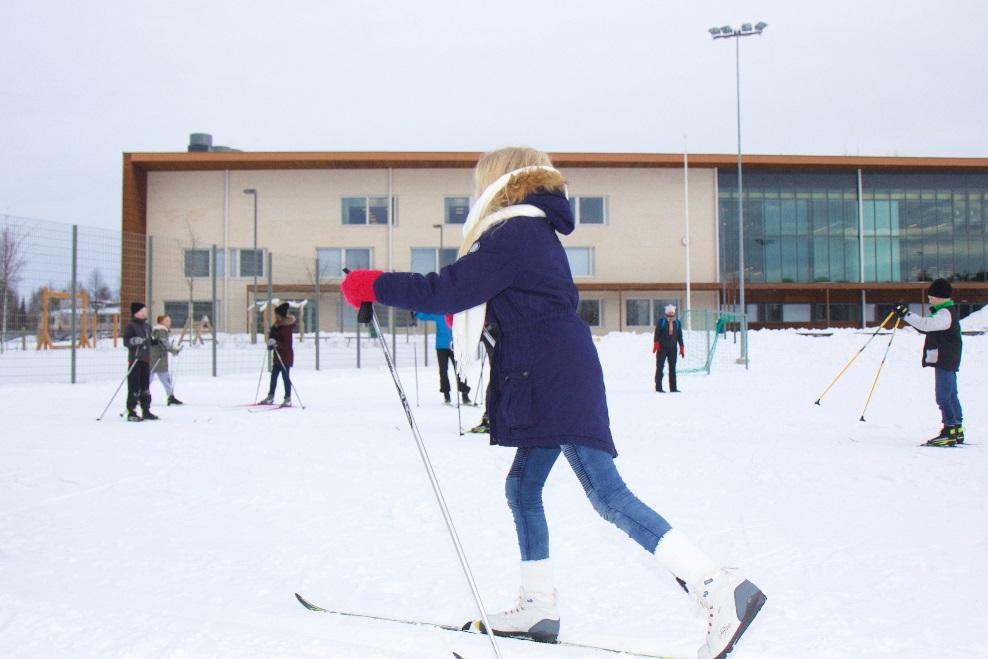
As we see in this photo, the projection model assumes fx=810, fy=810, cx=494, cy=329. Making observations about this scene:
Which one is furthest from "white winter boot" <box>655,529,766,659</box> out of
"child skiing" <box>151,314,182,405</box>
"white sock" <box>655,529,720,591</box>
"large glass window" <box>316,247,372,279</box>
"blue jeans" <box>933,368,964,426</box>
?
"large glass window" <box>316,247,372,279</box>

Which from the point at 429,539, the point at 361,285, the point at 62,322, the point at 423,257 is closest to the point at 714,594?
the point at 361,285

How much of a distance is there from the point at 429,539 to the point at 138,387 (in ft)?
22.9

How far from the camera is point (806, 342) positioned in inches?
899

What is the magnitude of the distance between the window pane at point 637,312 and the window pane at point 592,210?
4.13 m

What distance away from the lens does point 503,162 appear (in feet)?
9.46

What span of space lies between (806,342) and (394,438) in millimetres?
17691

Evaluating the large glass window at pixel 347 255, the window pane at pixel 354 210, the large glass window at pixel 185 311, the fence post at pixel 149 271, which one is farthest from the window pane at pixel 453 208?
the fence post at pixel 149 271

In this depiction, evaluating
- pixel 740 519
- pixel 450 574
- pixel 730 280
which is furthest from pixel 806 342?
pixel 450 574

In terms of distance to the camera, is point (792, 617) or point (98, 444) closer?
point (792, 617)

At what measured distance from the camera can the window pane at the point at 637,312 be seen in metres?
38.2

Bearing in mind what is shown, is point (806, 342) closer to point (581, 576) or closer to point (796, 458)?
point (796, 458)

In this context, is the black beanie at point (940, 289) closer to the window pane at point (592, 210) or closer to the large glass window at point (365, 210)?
the window pane at point (592, 210)

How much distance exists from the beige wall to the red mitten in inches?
1359

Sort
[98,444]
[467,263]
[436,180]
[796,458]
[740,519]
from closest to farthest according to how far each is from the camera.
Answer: [467,263], [740,519], [796,458], [98,444], [436,180]
